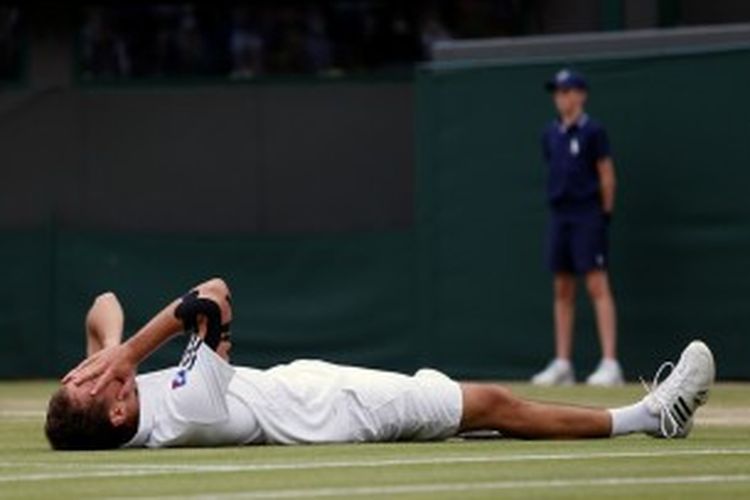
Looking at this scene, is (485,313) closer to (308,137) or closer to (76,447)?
(308,137)

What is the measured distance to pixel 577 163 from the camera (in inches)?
704

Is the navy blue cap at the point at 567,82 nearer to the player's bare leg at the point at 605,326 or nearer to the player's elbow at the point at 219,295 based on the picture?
the player's bare leg at the point at 605,326


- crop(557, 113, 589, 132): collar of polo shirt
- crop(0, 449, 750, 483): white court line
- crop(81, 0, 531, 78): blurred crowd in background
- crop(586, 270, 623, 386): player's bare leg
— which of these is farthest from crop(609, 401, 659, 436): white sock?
crop(81, 0, 531, 78): blurred crowd in background

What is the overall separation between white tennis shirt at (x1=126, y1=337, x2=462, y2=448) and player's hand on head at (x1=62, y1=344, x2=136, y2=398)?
12 cm

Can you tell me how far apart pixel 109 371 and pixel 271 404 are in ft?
2.33

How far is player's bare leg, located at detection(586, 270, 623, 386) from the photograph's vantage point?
17688mm

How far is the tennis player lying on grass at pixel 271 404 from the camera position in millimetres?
10352

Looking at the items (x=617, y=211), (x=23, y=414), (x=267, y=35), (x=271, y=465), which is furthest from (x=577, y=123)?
(x=271, y=465)

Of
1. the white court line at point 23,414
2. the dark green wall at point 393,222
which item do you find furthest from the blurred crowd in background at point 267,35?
the white court line at point 23,414

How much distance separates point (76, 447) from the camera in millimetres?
10594

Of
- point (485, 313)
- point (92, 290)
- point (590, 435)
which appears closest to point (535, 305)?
point (485, 313)

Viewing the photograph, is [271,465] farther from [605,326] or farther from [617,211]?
[617,211]

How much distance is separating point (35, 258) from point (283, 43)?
329 cm

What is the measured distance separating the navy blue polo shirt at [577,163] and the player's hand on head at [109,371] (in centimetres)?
792
